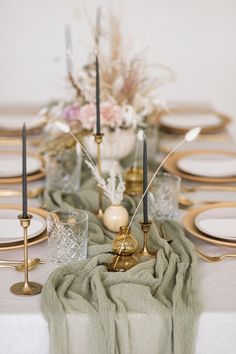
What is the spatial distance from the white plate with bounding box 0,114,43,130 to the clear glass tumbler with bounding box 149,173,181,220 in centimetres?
97

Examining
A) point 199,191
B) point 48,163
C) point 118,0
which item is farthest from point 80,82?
point 118,0

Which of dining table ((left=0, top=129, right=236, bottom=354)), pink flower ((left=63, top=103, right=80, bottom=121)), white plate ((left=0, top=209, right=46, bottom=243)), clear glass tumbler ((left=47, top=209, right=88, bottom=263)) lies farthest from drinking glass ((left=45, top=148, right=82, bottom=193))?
dining table ((left=0, top=129, right=236, bottom=354))

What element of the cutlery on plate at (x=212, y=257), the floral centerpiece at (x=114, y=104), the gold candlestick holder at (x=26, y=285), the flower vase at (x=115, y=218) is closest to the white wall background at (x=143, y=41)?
the floral centerpiece at (x=114, y=104)

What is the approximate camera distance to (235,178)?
233cm

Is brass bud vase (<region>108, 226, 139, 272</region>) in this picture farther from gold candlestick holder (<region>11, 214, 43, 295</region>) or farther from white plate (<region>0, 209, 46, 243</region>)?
white plate (<region>0, 209, 46, 243</region>)

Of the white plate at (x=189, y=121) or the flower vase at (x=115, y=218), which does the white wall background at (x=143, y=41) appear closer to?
the white plate at (x=189, y=121)

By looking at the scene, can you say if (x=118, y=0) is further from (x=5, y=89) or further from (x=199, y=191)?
(x=199, y=191)

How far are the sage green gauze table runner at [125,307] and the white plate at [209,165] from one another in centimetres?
79

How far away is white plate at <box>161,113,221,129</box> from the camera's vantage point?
2971 mm

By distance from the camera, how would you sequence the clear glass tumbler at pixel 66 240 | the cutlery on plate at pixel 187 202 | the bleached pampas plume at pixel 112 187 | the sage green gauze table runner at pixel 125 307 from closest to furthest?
the sage green gauze table runner at pixel 125 307 → the clear glass tumbler at pixel 66 240 → the bleached pampas plume at pixel 112 187 → the cutlery on plate at pixel 187 202

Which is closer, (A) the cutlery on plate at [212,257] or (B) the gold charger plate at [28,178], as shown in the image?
(A) the cutlery on plate at [212,257]

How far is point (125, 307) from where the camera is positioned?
55.8 inches

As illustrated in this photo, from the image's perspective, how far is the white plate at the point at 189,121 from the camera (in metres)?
2.97

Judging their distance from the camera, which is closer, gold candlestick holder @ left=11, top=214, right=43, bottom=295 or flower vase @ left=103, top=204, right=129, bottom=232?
gold candlestick holder @ left=11, top=214, right=43, bottom=295
